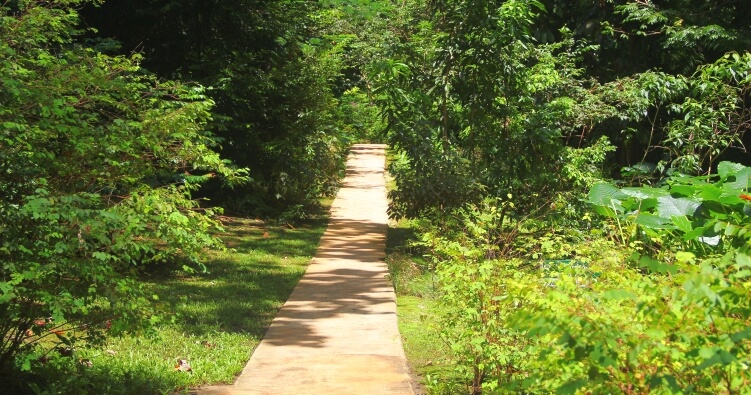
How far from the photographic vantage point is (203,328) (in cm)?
887

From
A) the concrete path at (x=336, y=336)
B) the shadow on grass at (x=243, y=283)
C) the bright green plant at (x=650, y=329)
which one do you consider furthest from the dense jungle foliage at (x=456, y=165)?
the concrete path at (x=336, y=336)

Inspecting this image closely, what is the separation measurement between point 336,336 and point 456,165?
16.4 ft

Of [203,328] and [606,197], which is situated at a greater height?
[606,197]

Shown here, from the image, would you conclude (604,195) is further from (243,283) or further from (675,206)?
(243,283)

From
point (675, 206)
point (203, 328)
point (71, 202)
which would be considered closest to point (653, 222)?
point (675, 206)

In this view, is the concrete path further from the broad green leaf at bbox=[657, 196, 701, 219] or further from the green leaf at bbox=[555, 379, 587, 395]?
the green leaf at bbox=[555, 379, 587, 395]

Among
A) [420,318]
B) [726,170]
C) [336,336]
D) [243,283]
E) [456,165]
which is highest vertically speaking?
[726,170]

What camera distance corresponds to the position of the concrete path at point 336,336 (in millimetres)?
6934

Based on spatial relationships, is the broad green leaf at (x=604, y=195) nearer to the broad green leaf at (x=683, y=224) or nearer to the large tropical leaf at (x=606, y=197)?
the large tropical leaf at (x=606, y=197)

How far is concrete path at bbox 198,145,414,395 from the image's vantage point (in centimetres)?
693

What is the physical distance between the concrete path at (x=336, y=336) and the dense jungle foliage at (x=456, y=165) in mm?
719

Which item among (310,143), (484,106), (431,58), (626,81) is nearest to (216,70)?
(310,143)

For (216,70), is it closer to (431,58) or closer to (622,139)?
(431,58)

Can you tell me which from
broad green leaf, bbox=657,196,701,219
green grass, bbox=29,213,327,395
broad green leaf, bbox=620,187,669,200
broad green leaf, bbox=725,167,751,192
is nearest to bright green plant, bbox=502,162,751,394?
broad green leaf, bbox=657,196,701,219
